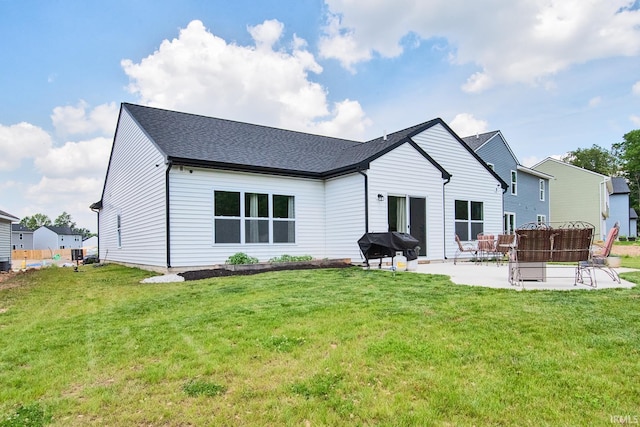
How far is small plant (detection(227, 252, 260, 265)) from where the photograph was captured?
10.6 m

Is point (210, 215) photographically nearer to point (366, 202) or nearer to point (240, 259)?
point (240, 259)

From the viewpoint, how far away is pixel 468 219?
46.7ft

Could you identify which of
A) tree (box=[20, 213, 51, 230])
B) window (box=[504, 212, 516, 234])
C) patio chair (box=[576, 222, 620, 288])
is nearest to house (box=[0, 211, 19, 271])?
A: patio chair (box=[576, 222, 620, 288])

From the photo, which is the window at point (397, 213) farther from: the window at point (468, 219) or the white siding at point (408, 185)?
the window at point (468, 219)

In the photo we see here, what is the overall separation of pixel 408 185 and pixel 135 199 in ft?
30.6

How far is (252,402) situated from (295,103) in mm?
17761

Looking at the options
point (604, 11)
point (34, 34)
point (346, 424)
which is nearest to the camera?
point (346, 424)

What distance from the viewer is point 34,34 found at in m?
13.3

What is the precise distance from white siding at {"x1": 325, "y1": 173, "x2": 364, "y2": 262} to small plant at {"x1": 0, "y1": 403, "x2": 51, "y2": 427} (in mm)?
9442

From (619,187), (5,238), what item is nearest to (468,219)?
(5,238)

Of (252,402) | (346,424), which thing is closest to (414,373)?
(346,424)

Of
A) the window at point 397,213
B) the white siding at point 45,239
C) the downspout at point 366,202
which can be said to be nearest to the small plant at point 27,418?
the downspout at point 366,202

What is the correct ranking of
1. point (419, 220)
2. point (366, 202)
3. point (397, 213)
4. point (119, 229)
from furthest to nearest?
point (119, 229) → point (419, 220) → point (397, 213) → point (366, 202)

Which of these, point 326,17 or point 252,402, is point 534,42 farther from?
point 252,402
